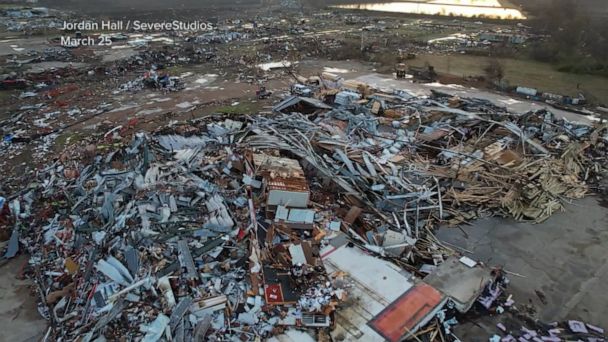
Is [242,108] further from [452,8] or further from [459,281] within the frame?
[452,8]

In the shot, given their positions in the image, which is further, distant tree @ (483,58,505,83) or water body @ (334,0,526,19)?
water body @ (334,0,526,19)

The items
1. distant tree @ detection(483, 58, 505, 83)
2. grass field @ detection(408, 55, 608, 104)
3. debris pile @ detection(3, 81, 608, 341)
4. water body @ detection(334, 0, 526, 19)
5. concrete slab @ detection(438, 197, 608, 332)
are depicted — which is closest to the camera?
debris pile @ detection(3, 81, 608, 341)

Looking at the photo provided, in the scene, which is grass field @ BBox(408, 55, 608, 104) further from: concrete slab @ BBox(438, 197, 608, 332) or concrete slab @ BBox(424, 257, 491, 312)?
concrete slab @ BBox(424, 257, 491, 312)

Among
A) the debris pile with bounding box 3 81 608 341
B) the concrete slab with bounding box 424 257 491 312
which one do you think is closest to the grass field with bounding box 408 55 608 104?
the debris pile with bounding box 3 81 608 341

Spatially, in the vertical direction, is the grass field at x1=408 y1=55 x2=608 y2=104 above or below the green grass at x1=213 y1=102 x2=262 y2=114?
above

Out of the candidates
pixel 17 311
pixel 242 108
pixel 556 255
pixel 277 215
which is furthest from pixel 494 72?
pixel 17 311

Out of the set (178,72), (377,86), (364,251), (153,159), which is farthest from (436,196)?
(178,72)
